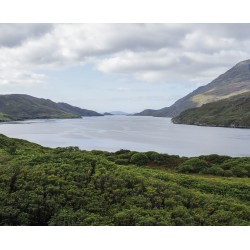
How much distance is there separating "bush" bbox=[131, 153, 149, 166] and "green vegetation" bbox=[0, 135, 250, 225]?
1497 cm

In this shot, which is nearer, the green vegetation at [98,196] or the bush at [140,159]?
the green vegetation at [98,196]

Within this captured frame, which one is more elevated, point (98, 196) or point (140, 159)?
point (98, 196)

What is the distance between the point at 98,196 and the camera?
21266 millimetres

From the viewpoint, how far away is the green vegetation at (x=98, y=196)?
1809cm

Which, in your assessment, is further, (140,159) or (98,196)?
(140,159)

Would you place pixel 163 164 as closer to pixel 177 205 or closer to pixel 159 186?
pixel 159 186

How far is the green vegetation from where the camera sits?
18.1 metres

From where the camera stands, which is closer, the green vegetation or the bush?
the green vegetation

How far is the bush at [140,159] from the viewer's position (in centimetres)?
4428

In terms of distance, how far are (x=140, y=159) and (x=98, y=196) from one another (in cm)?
2405

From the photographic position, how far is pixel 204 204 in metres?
21.8

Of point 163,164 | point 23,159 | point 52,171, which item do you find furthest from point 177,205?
point 163,164

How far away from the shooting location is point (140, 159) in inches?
1772

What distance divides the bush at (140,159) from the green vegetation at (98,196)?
49.1ft
